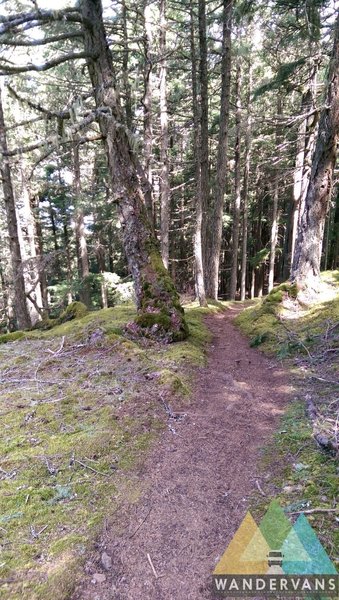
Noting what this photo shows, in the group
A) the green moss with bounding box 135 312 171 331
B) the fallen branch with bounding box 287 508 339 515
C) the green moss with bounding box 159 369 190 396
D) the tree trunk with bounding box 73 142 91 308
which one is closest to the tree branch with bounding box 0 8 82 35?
the green moss with bounding box 135 312 171 331

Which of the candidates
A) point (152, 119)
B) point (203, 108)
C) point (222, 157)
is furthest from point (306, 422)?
point (152, 119)

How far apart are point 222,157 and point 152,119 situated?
3335 millimetres

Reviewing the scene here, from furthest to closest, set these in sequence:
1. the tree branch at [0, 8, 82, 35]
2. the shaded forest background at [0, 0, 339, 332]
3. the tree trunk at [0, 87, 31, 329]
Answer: the tree trunk at [0, 87, 31, 329]
the shaded forest background at [0, 0, 339, 332]
the tree branch at [0, 8, 82, 35]

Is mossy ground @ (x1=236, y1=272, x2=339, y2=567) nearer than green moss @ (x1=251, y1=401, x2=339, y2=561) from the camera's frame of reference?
No

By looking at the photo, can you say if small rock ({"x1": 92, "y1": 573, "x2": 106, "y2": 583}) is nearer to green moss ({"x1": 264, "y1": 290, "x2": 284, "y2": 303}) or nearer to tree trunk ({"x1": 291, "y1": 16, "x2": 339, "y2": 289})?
green moss ({"x1": 264, "y1": 290, "x2": 284, "y2": 303})

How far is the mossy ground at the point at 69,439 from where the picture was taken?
2148 millimetres

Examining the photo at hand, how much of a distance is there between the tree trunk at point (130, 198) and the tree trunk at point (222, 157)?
17.0 ft

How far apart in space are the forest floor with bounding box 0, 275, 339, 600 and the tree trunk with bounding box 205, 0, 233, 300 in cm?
693

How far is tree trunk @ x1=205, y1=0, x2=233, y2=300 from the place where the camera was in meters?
10.2

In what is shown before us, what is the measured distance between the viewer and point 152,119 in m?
12.5

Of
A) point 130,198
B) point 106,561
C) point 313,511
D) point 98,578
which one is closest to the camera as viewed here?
point 98,578

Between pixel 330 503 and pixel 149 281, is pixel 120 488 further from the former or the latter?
pixel 149 281

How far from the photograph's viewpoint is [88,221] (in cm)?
A: 2108

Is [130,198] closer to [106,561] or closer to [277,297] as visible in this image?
[277,297]
